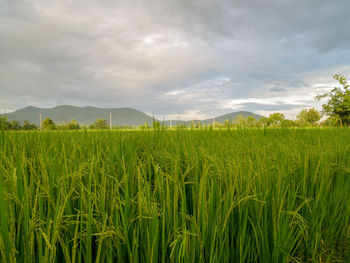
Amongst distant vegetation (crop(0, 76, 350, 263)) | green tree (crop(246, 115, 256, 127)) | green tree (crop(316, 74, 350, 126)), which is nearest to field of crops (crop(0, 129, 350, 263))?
distant vegetation (crop(0, 76, 350, 263))

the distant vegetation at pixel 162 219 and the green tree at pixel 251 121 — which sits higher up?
the green tree at pixel 251 121

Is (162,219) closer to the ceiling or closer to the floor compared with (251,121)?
closer to the floor

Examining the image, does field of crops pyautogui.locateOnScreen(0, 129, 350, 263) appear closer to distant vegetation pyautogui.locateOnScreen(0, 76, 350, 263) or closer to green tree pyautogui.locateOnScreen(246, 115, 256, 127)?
distant vegetation pyautogui.locateOnScreen(0, 76, 350, 263)

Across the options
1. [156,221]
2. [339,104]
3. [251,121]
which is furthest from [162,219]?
[339,104]

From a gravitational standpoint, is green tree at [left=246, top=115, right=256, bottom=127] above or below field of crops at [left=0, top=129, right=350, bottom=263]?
above

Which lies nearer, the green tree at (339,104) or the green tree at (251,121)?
the green tree at (251,121)

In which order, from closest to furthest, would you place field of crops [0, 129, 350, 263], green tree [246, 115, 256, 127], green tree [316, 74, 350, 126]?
field of crops [0, 129, 350, 263] < green tree [246, 115, 256, 127] < green tree [316, 74, 350, 126]

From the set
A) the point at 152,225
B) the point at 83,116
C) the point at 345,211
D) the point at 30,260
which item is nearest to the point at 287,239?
the point at 152,225

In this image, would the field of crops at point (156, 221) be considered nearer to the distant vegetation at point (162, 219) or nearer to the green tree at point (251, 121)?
the distant vegetation at point (162, 219)

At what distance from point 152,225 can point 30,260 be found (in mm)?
316

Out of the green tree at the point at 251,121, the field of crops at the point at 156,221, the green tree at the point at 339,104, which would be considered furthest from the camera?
the green tree at the point at 339,104

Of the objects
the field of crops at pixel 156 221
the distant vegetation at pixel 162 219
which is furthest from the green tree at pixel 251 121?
the field of crops at pixel 156 221

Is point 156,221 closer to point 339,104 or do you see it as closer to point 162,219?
point 162,219

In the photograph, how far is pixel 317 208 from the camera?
3.11ft
